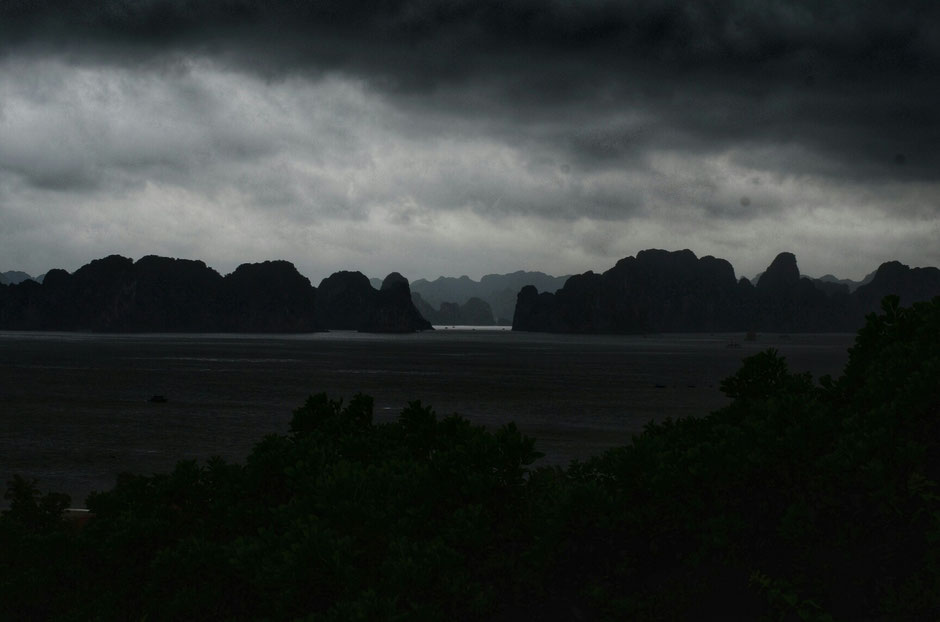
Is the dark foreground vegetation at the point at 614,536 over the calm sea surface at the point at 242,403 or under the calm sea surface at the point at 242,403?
over

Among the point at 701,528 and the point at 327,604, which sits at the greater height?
the point at 701,528

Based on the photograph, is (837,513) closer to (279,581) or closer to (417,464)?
(417,464)

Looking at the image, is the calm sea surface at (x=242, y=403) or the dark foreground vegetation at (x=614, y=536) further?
the calm sea surface at (x=242, y=403)

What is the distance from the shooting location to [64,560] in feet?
31.3

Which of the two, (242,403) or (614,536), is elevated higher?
(614,536)

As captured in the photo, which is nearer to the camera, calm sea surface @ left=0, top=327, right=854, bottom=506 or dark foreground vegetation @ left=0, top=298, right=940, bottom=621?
dark foreground vegetation @ left=0, top=298, right=940, bottom=621

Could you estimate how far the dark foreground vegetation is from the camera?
22.9 feet

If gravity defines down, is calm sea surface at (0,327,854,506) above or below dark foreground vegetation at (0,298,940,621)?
below

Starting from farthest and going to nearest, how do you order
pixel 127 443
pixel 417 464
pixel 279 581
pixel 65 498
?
pixel 127 443 < pixel 65 498 < pixel 417 464 < pixel 279 581

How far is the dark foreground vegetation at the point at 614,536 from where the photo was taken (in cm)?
698

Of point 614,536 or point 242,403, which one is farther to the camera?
point 242,403

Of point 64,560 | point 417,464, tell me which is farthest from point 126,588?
point 417,464

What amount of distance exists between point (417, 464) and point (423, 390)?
3230 inches

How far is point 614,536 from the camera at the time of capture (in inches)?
300
